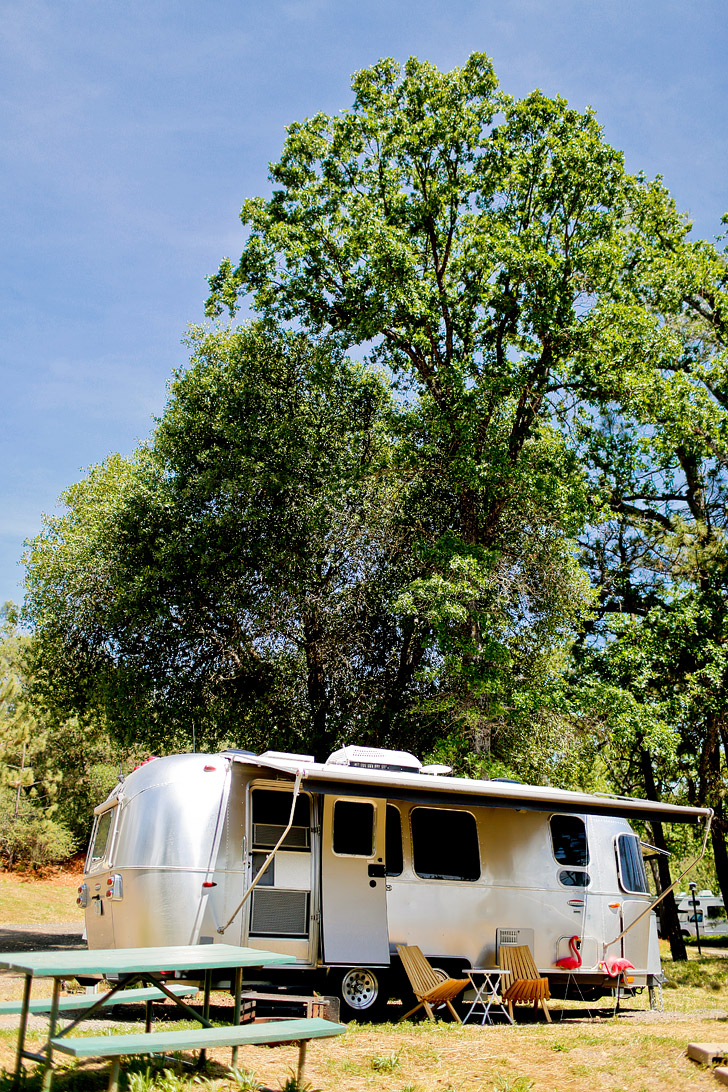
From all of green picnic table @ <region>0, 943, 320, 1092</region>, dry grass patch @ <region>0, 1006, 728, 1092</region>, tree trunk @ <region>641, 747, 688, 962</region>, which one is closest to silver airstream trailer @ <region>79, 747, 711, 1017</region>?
dry grass patch @ <region>0, 1006, 728, 1092</region>

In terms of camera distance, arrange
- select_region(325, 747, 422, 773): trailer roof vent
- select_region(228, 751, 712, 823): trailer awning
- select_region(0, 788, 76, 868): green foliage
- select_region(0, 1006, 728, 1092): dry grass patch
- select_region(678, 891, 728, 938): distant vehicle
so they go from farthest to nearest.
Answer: select_region(678, 891, 728, 938): distant vehicle → select_region(0, 788, 76, 868): green foliage → select_region(325, 747, 422, 773): trailer roof vent → select_region(228, 751, 712, 823): trailer awning → select_region(0, 1006, 728, 1092): dry grass patch

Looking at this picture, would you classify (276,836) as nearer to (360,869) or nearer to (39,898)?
(360,869)

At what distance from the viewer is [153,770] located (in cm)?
957

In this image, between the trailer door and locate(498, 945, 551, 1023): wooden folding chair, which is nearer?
the trailer door

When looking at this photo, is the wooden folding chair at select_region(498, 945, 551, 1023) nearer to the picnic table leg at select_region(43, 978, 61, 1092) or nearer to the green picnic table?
the green picnic table

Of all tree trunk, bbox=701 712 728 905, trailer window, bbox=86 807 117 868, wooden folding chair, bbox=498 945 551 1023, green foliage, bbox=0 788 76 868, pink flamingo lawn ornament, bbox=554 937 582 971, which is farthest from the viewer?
green foliage, bbox=0 788 76 868

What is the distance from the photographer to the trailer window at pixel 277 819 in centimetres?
954

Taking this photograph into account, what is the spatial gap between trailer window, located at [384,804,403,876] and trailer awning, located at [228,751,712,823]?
0.57 metres

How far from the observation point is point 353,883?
9781mm

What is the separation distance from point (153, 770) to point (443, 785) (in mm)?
3197

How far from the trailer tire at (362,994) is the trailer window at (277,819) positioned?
4.85 feet

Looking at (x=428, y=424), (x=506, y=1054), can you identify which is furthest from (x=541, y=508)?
(x=506, y=1054)

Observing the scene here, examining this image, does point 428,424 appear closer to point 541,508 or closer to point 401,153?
point 541,508

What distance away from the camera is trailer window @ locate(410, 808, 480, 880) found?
1052 centimetres
